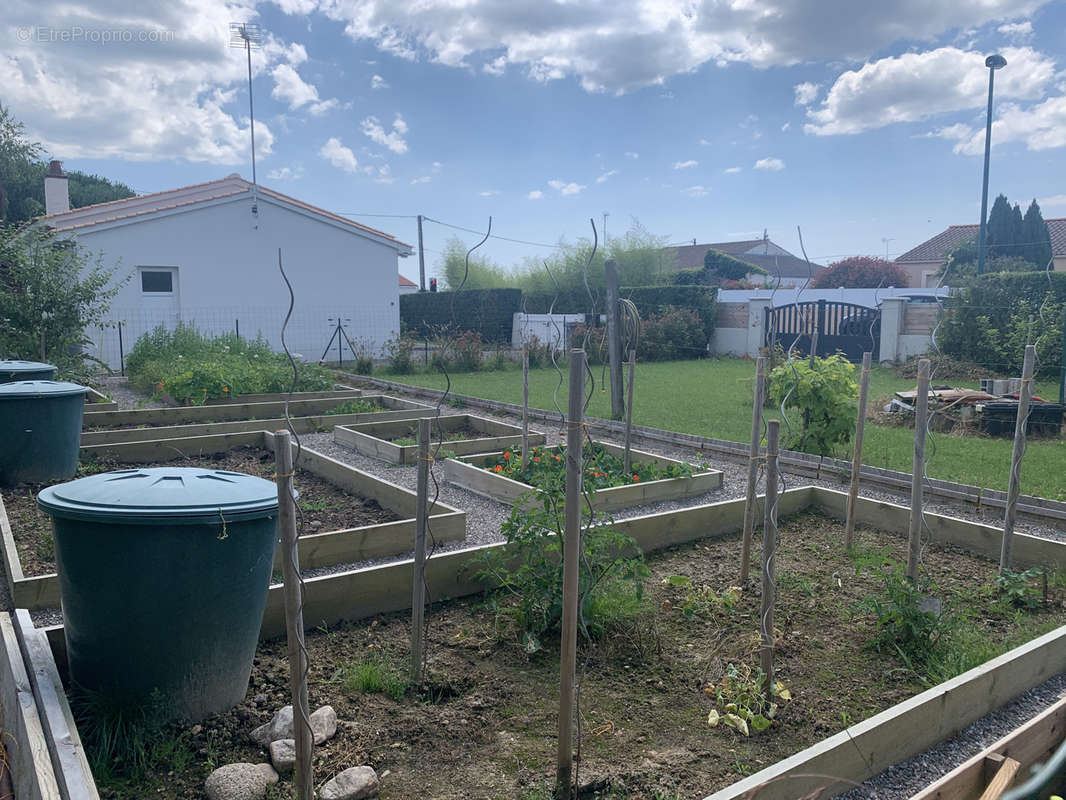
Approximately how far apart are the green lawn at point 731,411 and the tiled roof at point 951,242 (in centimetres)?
2572

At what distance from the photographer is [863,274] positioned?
35.8 m

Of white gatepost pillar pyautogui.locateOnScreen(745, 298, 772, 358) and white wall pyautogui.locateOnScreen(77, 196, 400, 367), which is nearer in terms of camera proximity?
white wall pyautogui.locateOnScreen(77, 196, 400, 367)

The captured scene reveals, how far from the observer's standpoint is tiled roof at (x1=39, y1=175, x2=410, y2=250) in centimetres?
1862

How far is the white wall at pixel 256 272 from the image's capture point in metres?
18.1

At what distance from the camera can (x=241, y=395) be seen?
11375mm

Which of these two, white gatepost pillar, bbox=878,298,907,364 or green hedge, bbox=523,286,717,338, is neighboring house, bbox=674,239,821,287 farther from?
white gatepost pillar, bbox=878,298,907,364

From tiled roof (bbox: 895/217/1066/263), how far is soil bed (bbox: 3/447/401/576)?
126ft

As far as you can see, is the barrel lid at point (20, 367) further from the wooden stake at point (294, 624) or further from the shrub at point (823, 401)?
the shrub at point (823, 401)

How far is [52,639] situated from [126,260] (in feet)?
56.9

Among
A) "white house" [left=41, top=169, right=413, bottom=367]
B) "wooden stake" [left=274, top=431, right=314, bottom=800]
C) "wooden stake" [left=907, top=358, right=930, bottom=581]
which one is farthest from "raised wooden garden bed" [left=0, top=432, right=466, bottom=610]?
"white house" [left=41, top=169, right=413, bottom=367]

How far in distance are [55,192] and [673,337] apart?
1860 centimetres

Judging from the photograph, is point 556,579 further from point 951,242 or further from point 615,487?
Result: point 951,242

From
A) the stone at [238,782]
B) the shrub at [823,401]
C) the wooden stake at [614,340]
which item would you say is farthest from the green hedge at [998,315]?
the stone at [238,782]

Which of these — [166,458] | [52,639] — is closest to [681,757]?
[52,639]
